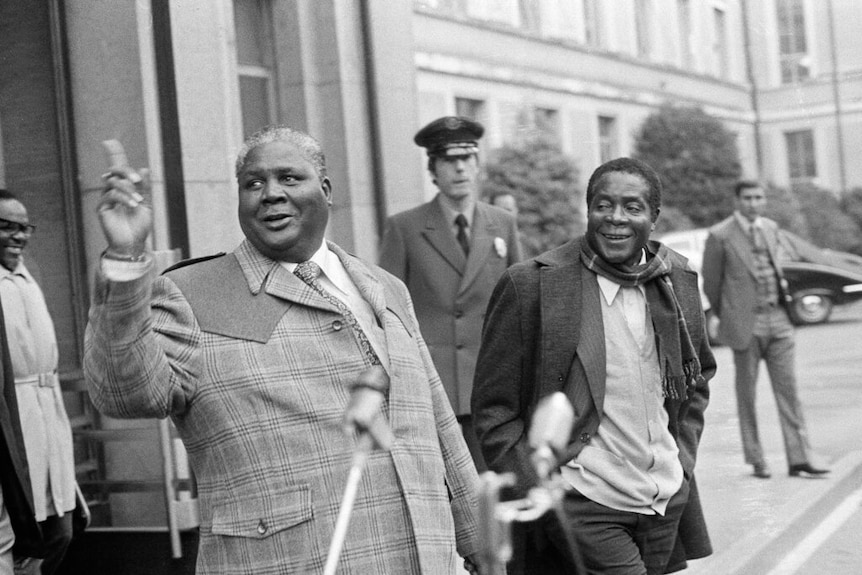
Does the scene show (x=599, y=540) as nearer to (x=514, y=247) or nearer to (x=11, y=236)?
(x=514, y=247)

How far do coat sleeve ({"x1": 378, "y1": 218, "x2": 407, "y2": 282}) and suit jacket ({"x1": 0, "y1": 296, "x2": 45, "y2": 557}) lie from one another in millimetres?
2253

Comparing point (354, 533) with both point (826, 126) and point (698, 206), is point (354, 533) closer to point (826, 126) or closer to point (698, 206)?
point (698, 206)

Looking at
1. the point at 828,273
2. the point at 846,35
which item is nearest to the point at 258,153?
the point at 828,273

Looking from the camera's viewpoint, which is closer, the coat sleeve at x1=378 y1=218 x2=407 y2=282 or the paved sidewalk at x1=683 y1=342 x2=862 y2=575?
the coat sleeve at x1=378 y1=218 x2=407 y2=282

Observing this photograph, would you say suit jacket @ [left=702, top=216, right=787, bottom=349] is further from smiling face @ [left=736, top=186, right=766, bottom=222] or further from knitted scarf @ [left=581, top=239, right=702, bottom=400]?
knitted scarf @ [left=581, top=239, right=702, bottom=400]

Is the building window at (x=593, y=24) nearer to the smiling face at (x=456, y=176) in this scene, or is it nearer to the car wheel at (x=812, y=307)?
the car wheel at (x=812, y=307)

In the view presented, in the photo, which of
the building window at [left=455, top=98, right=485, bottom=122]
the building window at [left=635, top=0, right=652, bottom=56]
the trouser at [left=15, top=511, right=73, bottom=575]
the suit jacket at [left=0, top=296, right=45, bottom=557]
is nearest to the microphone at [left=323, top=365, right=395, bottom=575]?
the suit jacket at [left=0, top=296, right=45, bottom=557]

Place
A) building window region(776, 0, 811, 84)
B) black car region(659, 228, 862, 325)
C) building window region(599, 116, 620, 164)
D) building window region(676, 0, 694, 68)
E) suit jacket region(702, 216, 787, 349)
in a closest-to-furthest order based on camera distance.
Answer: suit jacket region(702, 216, 787, 349) < building window region(676, 0, 694, 68) < black car region(659, 228, 862, 325) < building window region(599, 116, 620, 164) < building window region(776, 0, 811, 84)

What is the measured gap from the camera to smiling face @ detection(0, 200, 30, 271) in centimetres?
648

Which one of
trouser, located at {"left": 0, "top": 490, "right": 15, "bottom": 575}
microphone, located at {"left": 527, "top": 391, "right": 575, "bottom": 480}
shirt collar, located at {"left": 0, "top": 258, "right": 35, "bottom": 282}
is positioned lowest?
trouser, located at {"left": 0, "top": 490, "right": 15, "bottom": 575}

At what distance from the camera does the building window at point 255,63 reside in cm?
895

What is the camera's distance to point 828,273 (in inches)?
926

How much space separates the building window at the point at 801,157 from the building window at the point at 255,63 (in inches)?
1427

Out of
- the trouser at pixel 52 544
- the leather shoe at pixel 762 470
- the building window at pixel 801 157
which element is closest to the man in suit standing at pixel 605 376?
the trouser at pixel 52 544
